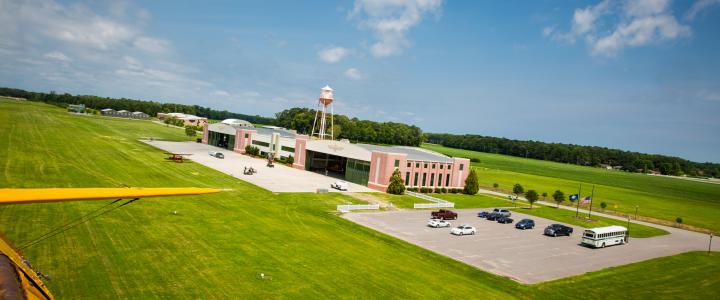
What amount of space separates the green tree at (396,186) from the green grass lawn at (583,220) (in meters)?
18.0

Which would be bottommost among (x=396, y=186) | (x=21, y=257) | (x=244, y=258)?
(x=244, y=258)

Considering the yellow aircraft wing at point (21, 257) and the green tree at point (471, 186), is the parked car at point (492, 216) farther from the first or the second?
the yellow aircraft wing at point (21, 257)

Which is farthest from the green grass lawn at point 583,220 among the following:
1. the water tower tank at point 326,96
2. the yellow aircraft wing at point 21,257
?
the yellow aircraft wing at point 21,257

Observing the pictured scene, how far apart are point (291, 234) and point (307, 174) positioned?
40.5 meters

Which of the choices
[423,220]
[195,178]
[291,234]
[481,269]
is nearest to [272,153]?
[195,178]

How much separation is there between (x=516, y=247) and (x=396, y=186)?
2387 cm

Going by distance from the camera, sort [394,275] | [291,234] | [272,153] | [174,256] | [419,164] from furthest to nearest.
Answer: [272,153] → [419,164] → [291,234] → [394,275] → [174,256]

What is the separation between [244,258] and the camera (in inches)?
993

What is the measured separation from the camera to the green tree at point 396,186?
60312mm

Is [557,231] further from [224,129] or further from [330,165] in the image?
[224,129]

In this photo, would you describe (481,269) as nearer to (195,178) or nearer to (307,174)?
(195,178)

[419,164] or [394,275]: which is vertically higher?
[419,164]

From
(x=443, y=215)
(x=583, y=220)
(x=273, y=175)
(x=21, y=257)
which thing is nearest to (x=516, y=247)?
(x=443, y=215)

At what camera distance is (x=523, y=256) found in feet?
117
